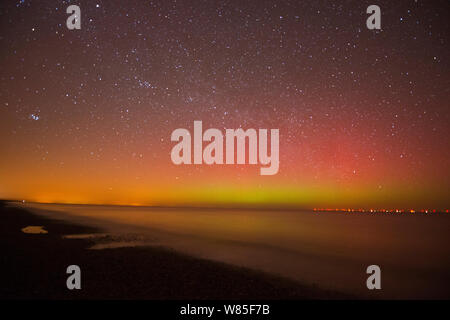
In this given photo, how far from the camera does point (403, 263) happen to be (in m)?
16.2
